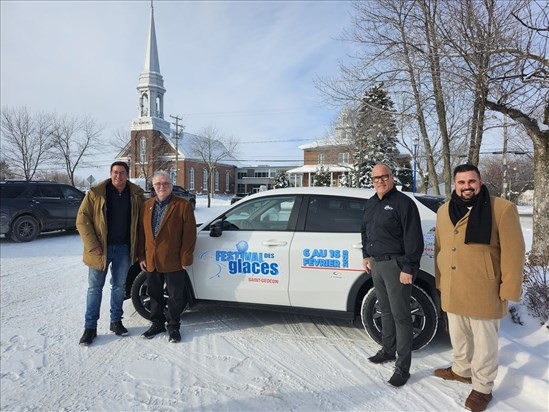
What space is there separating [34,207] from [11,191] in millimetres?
722

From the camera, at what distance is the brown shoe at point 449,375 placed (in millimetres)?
3215

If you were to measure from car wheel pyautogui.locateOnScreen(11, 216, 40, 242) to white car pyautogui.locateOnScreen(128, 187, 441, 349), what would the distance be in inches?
313

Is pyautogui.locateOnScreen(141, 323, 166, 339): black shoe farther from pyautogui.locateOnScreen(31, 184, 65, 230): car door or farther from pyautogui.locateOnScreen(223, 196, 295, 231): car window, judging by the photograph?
pyautogui.locateOnScreen(31, 184, 65, 230): car door

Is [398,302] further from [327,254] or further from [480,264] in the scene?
[327,254]

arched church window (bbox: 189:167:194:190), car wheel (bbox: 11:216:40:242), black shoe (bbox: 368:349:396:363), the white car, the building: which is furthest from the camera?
the building

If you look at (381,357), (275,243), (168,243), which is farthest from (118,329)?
(381,357)

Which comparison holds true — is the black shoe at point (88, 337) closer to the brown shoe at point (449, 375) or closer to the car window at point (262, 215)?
the car window at point (262, 215)

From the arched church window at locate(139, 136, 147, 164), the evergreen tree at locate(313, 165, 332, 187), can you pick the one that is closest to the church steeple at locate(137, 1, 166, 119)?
the arched church window at locate(139, 136, 147, 164)

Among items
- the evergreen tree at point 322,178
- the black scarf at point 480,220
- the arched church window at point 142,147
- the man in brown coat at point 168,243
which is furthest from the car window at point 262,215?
the arched church window at point 142,147

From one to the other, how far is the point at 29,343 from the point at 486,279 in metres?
4.49

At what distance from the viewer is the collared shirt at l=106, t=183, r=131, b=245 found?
13.4ft

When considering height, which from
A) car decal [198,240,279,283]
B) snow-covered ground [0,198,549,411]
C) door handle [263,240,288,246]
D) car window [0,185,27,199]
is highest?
car window [0,185,27,199]

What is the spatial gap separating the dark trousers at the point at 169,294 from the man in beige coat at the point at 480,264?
8.86ft

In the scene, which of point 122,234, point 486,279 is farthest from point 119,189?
point 486,279
